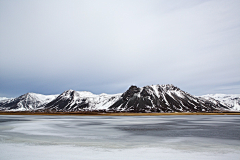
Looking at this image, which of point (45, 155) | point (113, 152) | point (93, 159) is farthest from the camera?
point (113, 152)

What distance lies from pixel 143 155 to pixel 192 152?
4351mm

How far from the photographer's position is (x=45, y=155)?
52.3 ft

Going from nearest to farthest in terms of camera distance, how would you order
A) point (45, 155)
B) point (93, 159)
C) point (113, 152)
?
1. point (93, 159)
2. point (45, 155)
3. point (113, 152)

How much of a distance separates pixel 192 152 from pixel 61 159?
1050 centimetres

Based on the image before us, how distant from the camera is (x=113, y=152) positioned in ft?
56.3

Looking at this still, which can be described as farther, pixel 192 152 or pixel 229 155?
pixel 192 152

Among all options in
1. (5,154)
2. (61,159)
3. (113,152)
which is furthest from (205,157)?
(5,154)

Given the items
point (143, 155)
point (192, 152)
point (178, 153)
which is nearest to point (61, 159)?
point (143, 155)

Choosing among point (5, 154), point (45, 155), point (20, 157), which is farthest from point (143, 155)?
point (5, 154)

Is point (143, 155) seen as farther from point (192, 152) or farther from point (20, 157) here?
point (20, 157)

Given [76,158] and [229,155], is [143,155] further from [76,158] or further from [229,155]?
[229,155]

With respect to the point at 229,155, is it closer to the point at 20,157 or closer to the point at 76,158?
the point at 76,158

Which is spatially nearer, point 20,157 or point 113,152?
point 20,157

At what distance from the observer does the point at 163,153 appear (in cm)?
1695
